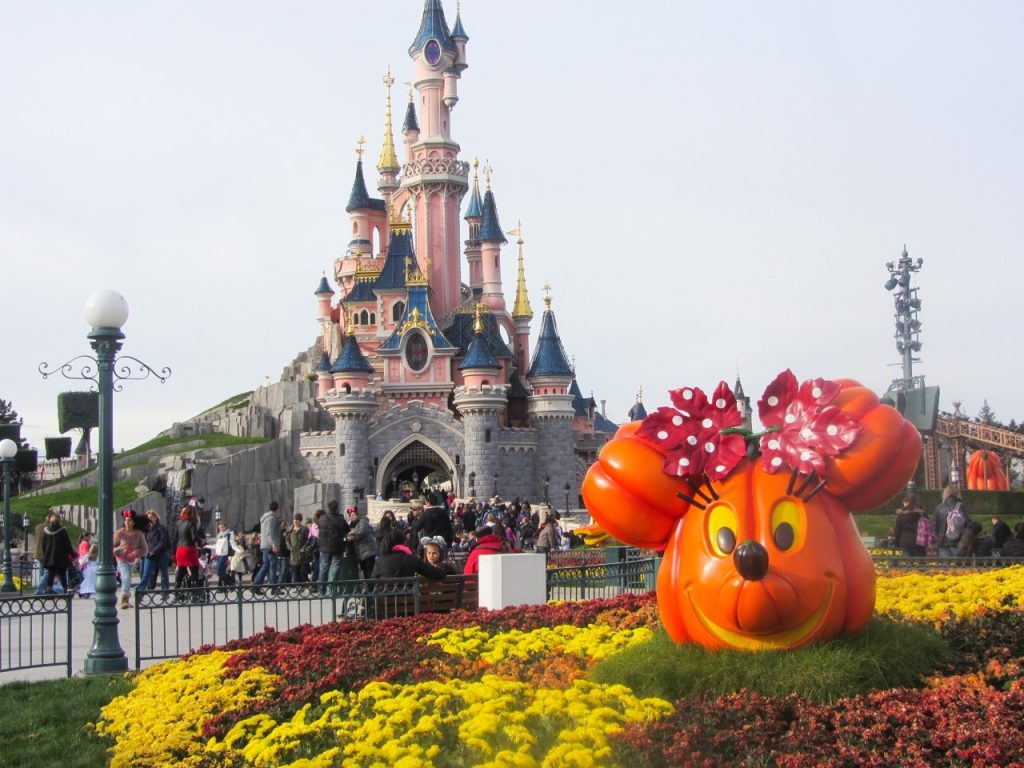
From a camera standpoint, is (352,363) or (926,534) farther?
(352,363)

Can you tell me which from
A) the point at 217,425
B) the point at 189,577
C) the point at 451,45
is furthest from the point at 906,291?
the point at 217,425

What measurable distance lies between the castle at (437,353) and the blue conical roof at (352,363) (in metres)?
0.05

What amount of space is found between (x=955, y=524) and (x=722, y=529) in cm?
960

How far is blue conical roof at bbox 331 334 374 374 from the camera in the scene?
49.2 metres

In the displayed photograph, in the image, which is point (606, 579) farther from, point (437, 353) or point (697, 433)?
point (437, 353)

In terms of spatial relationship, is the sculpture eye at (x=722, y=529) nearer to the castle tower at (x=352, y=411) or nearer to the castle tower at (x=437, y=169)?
the castle tower at (x=352, y=411)

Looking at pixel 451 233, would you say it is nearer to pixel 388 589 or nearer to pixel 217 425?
pixel 217 425

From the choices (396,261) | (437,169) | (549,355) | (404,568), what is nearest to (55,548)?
(404,568)

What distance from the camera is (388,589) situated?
39.0 feet

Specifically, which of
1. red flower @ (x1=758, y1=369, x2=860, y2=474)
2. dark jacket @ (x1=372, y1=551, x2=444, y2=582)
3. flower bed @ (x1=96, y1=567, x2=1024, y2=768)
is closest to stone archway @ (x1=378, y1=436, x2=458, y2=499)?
dark jacket @ (x1=372, y1=551, x2=444, y2=582)

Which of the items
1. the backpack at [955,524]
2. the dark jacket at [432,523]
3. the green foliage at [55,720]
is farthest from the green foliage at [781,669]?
the dark jacket at [432,523]

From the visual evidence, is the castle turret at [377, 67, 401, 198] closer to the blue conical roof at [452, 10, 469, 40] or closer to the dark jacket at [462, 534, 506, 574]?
the blue conical roof at [452, 10, 469, 40]

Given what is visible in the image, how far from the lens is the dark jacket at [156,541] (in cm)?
1655

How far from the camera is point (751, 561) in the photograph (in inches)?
264
